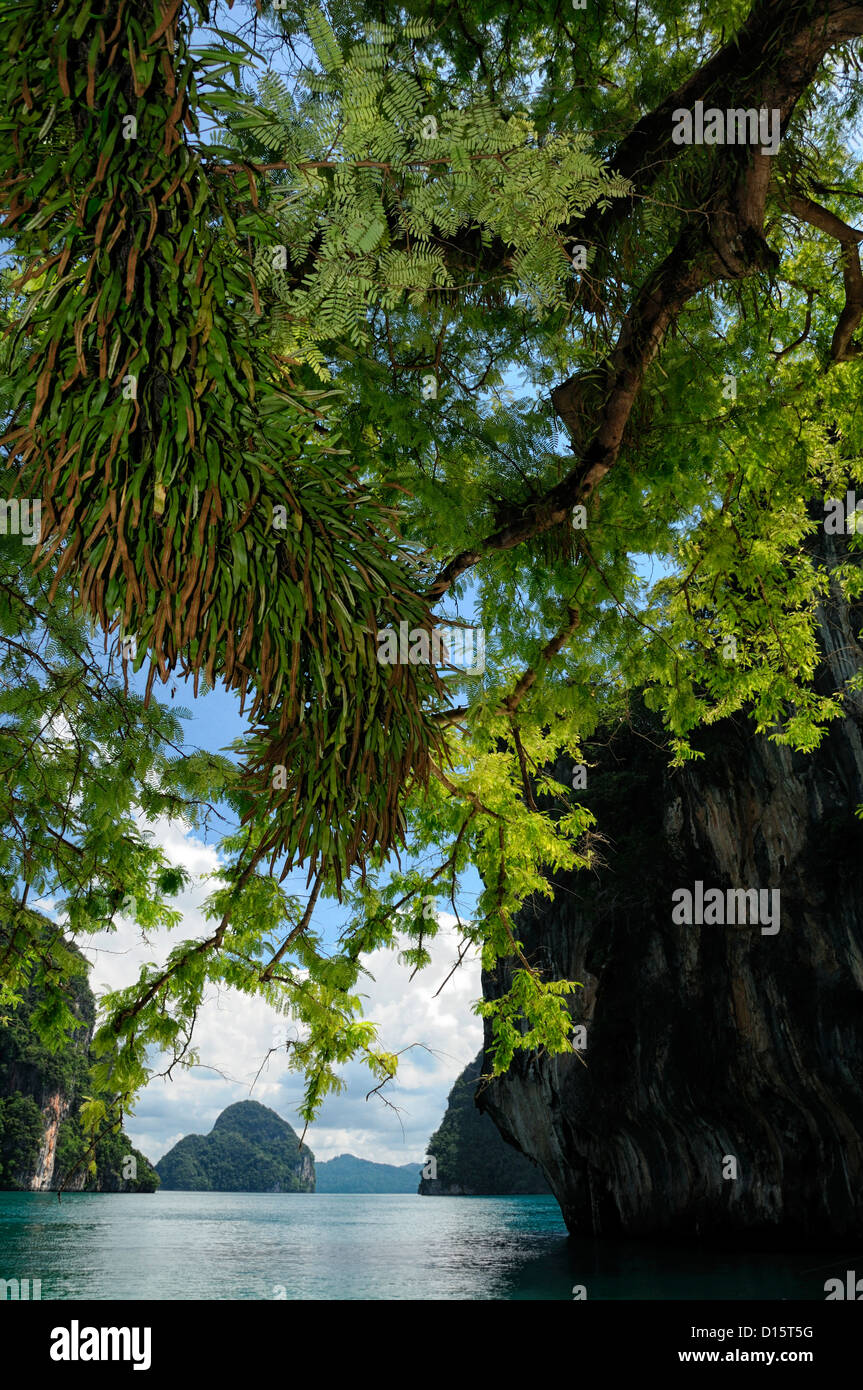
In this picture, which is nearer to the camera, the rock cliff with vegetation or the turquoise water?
the turquoise water

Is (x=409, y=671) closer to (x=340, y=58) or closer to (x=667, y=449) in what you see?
(x=340, y=58)

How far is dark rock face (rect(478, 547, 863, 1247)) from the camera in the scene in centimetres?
1552

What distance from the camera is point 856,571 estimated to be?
19.2ft

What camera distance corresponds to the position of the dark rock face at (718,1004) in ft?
50.9

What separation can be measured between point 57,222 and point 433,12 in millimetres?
2998

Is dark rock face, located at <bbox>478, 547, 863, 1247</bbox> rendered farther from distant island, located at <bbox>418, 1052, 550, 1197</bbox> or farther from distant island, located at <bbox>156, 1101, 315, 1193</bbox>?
distant island, located at <bbox>156, 1101, 315, 1193</bbox>

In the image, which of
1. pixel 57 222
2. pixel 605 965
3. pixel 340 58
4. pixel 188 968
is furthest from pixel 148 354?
pixel 605 965

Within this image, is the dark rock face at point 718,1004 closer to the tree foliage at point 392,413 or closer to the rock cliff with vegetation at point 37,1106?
the tree foliage at point 392,413

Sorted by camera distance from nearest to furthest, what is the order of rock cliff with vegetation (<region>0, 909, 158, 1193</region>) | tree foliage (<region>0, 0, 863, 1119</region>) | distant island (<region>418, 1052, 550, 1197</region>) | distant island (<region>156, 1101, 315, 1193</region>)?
tree foliage (<region>0, 0, 863, 1119</region>)
rock cliff with vegetation (<region>0, 909, 158, 1193</region>)
distant island (<region>418, 1052, 550, 1197</region>)
distant island (<region>156, 1101, 315, 1193</region>)

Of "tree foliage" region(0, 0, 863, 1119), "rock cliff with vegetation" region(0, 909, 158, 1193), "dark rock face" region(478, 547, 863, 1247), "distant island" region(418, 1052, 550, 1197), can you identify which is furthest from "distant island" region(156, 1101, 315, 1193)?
"tree foliage" region(0, 0, 863, 1119)

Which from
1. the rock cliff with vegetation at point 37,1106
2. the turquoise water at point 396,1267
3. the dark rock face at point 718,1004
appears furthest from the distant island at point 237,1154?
the dark rock face at point 718,1004

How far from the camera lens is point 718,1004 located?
17.6 meters

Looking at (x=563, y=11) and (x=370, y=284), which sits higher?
(x=563, y=11)

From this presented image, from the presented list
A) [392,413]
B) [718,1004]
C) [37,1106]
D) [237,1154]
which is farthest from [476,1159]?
[392,413]
